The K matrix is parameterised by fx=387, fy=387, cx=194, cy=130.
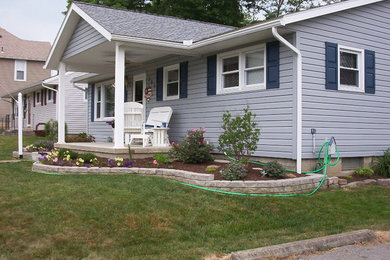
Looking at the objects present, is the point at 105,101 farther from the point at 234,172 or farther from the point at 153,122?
the point at 234,172

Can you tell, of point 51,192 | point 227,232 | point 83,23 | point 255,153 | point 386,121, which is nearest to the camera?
point 227,232

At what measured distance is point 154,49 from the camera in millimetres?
9750

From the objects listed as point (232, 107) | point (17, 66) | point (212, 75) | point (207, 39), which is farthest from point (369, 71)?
point (17, 66)

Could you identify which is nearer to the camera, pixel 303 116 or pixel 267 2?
pixel 303 116

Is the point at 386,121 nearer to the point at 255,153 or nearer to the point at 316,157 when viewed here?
the point at 316,157

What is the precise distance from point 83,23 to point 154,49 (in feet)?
7.88

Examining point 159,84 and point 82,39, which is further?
point 159,84

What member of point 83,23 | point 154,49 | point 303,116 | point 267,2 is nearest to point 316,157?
point 303,116

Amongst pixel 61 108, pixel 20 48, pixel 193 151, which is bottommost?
pixel 193 151

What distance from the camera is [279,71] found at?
8.07 metres

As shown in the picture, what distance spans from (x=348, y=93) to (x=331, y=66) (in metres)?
0.79

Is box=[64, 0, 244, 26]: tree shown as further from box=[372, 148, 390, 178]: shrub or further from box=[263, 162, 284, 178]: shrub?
box=[263, 162, 284, 178]: shrub

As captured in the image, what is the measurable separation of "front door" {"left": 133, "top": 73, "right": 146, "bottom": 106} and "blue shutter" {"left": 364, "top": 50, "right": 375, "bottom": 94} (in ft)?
21.6

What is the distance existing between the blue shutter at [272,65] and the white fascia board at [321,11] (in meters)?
0.78
